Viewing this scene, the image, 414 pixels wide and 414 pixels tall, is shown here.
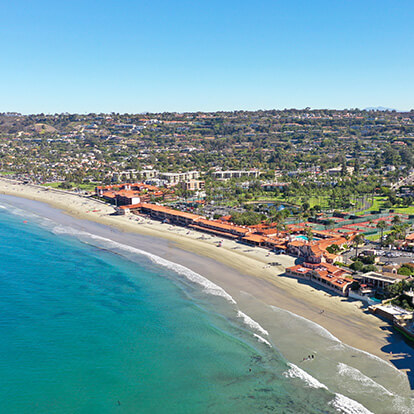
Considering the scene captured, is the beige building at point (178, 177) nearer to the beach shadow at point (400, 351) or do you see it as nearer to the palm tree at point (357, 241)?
the palm tree at point (357, 241)

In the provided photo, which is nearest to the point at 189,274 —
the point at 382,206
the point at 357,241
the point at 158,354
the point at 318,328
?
the point at 158,354

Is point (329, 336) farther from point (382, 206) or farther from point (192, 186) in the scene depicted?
Answer: point (192, 186)

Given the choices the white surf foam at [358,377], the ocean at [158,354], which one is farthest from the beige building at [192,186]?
the white surf foam at [358,377]

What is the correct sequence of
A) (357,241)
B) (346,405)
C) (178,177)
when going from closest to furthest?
(346,405), (357,241), (178,177)

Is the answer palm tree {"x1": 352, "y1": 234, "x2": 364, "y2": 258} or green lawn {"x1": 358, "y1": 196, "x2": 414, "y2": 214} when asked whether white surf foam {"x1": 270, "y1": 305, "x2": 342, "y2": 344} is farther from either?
green lawn {"x1": 358, "y1": 196, "x2": 414, "y2": 214}

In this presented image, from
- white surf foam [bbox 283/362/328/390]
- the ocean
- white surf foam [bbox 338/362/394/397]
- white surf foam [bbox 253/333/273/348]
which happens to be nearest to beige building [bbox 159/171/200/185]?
the ocean

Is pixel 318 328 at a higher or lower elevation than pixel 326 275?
lower

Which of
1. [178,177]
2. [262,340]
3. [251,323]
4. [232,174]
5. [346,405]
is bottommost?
[346,405]
